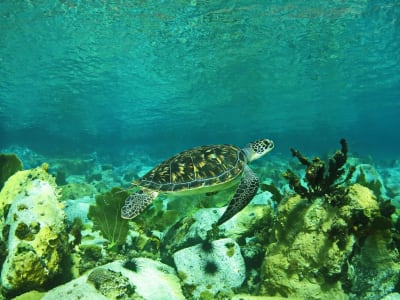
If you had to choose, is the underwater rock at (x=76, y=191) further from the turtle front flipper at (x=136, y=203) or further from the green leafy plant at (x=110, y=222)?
the turtle front flipper at (x=136, y=203)

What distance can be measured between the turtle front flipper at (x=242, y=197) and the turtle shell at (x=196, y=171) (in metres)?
0.43

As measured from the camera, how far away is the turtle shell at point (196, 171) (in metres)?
4.82

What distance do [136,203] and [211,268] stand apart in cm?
155

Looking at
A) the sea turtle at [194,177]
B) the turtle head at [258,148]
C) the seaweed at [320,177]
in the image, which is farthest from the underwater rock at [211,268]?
the turtle head at [258,148]

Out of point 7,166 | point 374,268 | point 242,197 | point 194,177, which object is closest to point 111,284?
point 242,197

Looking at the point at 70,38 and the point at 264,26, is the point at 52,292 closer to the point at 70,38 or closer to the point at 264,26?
the point at 264,26

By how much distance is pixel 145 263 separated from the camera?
4.27m

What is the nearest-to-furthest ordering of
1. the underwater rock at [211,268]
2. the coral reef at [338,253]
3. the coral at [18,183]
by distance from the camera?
the coral reef at [338,253] → the underwater rock at [211,268] → the coral at [18,183]

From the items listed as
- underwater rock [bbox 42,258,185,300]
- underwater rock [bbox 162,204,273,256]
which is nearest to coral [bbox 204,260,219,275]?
underwater rock [bbox 42,258,185,300]

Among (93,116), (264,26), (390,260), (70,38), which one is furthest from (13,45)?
(93,116)

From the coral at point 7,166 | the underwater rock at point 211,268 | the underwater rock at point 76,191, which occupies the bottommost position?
the underwater rock at point 76,191

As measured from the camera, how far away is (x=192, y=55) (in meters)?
21.4

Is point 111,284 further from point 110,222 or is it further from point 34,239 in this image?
point 110,222

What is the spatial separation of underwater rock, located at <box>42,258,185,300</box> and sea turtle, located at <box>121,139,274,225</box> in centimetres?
79
